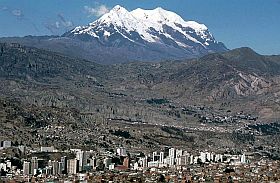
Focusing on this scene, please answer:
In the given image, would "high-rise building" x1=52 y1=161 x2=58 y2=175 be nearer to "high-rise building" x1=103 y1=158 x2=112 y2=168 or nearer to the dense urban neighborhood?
the dense urban neighborhood

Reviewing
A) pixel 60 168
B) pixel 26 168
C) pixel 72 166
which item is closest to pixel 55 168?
pixel 60 168

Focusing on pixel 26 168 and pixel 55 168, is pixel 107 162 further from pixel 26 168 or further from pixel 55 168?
pixel 26 168

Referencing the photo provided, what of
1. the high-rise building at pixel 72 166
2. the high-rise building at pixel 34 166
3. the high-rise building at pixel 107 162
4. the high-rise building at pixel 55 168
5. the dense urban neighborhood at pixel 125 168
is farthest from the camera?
the high-rise building at pixel 107 162

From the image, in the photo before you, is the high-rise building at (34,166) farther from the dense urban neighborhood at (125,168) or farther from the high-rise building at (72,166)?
the high-rise building at (72,166)

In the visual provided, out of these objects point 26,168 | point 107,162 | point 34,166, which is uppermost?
point 107,162

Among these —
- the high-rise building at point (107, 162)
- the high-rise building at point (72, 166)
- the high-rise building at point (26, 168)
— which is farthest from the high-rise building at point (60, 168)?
the high-rise building at point (107, 162)

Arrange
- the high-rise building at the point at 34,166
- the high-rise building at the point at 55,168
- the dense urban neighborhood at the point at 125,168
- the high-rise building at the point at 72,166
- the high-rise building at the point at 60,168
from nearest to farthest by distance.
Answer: the dense urban neighborhood at the point at 125,168 < the high-rise building at the point at 55,168 < the high-rise building at the point at 60,168 < the high-rise building at the point at 72,166 < the high-rise building at the point at 34,166

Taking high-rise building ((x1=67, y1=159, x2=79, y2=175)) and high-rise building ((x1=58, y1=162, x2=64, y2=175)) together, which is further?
high-rise building ((x1=67, y1=159, x2=79, y2=175))

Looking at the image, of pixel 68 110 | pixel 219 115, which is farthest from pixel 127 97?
pixel 68 110

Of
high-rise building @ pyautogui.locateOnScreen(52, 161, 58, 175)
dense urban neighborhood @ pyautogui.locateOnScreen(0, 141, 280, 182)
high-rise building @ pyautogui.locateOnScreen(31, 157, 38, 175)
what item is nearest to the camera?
dense urban neighborhood @ pyautogui.locateOnScreen(0, 141, 280, 182)

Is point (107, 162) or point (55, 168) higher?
point (107, 162)

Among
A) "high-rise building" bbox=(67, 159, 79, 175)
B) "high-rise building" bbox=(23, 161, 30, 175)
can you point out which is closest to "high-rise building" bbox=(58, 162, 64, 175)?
"high-rise building" bbox=(67, 159, 79, 175)
